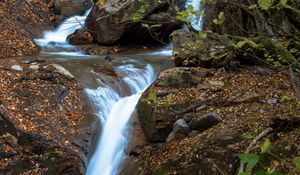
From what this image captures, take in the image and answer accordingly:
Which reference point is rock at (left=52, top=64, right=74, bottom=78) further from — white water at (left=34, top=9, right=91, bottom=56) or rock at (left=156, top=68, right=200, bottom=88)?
white water at (left=34, top=9, right=91, bottom=56)

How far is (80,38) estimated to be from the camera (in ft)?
43.2

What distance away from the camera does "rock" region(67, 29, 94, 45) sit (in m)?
13.1

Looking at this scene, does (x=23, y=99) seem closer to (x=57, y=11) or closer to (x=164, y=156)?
(x=164, y=156)

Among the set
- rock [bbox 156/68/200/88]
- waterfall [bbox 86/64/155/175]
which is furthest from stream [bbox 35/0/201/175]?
rock [bbox 156/68/200/88]

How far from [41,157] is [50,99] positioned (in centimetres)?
167

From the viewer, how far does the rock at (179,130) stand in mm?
6305

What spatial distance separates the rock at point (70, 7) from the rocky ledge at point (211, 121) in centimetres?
807

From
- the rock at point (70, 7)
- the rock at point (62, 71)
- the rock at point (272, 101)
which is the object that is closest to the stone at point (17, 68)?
the rock at point (62, 71)

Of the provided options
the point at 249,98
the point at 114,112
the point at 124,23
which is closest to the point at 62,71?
the point at 114,112

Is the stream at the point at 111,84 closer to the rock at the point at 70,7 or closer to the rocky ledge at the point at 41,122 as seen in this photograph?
the rocky ledge at the point at 41,122

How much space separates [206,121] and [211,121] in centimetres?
7

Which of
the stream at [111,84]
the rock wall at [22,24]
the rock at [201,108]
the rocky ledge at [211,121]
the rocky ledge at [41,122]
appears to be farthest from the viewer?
the rock wall at [22,24]

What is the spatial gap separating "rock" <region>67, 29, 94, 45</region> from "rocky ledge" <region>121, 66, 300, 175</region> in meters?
5.59


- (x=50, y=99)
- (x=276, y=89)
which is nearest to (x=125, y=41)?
(x=50, y=99)
